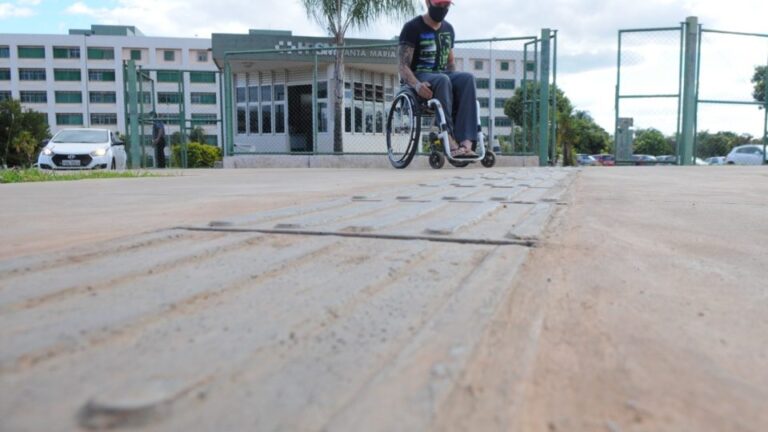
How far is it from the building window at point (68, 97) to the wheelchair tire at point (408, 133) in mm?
71111

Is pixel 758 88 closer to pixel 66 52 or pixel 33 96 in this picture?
pixel 66 52

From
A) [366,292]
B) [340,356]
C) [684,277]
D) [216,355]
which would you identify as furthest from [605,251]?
[216,355]

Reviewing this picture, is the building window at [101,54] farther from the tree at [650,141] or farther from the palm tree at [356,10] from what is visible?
the tree at [650,141]

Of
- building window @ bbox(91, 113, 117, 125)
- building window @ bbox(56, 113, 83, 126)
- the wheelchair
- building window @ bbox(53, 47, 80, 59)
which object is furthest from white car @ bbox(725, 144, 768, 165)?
building window @ bbox(53, 47, 80, 59)

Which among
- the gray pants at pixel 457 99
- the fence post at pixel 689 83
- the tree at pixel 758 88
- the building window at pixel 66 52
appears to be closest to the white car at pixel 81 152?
the gray pants at pixel 457 99

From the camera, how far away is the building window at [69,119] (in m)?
67.6

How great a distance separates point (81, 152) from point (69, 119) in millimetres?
65063

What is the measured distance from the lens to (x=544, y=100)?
1057cm

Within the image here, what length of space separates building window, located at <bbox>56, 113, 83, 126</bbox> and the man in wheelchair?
71.4m

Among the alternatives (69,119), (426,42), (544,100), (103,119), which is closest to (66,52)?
(69,119)

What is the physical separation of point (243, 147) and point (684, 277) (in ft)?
44.0

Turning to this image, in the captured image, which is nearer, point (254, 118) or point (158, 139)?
point (158, 139)

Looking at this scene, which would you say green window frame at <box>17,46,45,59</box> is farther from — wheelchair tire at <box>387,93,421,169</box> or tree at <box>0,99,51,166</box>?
wheelchair tire at <box>387,93,421,169</box>

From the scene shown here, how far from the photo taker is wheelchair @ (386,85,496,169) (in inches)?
255
